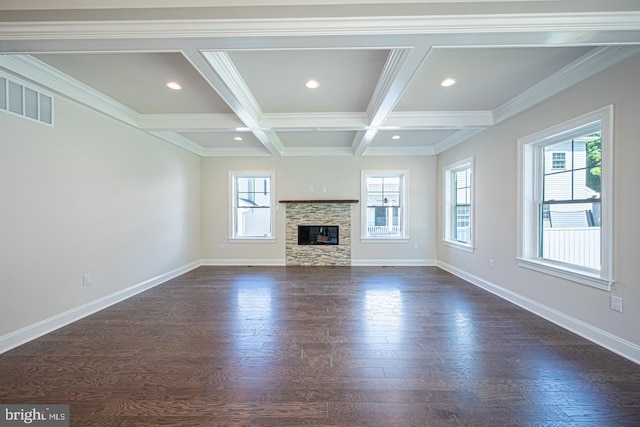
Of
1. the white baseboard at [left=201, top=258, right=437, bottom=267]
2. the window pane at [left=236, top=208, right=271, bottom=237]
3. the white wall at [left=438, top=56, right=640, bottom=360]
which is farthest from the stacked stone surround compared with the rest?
the white wall at [left=438, top=56, right=640, bottom=360]

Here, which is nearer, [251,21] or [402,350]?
[251,21]

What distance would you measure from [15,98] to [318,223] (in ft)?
15.7

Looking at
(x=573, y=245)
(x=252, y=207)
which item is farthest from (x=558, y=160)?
(x=252, y=207)

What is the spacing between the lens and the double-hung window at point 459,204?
4.94 metres

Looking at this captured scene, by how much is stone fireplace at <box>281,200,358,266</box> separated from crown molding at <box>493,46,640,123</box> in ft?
11.5

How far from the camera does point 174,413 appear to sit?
1703 millimetres

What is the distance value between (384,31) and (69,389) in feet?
10.9

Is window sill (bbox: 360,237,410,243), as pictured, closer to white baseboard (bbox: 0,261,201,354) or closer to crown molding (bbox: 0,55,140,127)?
white baseboard (bbox: 0,261,201,354)

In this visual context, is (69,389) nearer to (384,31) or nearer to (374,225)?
(384,31)

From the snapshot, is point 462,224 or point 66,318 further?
point 462,224

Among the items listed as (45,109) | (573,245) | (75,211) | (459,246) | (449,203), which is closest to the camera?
(45,109)

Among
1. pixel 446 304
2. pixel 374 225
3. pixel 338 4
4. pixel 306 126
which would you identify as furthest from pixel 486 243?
pixel 338 4

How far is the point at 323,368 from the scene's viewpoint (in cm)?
216

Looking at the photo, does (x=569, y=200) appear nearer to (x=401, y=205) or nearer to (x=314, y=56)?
(x=314, y=56)
